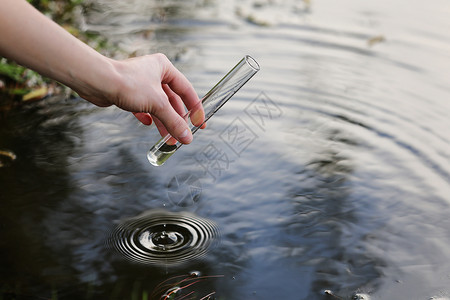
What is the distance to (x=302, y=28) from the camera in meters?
6.67

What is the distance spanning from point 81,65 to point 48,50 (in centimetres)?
13

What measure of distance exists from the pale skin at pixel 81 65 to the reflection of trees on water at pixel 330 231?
41.4 inches

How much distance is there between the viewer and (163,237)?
2.85m

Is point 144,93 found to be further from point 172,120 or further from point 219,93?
point 219,93

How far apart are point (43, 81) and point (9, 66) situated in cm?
36

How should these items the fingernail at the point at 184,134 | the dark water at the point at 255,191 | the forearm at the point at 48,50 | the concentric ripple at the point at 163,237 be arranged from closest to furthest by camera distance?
the forearm at the point at 48,50 < the fingernail at the point at 184,134 < the dark water at the point at 255,191 < the concentric ripple at the point at 163,237

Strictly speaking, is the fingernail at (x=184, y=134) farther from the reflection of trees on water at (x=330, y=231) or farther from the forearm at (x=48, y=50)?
the reflection of trees on water at (x=330, y=231)

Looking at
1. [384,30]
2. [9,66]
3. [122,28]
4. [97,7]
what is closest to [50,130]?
[9,66]

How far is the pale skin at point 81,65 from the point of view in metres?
1.84

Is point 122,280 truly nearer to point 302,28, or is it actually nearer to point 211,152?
point 211,152

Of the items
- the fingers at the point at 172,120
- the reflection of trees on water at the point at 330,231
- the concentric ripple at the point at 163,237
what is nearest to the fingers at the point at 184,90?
the fingers at the point at 172,120

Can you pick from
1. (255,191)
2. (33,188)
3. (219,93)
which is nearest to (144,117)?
(219,93)

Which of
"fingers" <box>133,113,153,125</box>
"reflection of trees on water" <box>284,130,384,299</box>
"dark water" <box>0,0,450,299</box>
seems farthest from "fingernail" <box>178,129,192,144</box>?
"reflection of trees on water" <box>284,130,384,299</box>

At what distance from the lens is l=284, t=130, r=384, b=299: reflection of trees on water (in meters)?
2.62
